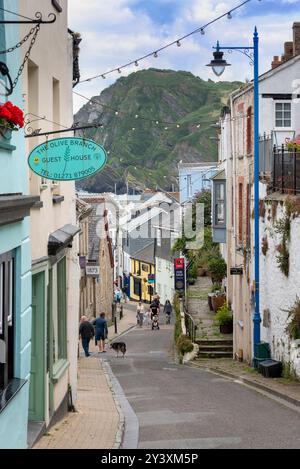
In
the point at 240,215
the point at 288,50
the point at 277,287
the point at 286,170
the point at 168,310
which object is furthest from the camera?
the point at 168,310

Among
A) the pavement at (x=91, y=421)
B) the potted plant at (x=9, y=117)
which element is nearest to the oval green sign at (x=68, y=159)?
the potted plant at (x=9, y=117)

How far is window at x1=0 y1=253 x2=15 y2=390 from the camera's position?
9875mm

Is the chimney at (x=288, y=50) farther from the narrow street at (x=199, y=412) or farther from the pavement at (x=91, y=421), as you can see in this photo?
the pavement at (x=91, y=421)

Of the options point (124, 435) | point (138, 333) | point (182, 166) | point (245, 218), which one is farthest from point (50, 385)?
point (182, 166)

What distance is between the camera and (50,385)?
14.1 m

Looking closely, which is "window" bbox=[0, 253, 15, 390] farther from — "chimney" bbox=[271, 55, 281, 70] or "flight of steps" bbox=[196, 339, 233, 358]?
"chimney" bbox=[271, 55, 281, 70]

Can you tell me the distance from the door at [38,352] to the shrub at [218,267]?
29613 mm

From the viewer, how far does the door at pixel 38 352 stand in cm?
1322

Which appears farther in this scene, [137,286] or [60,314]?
[137,286]

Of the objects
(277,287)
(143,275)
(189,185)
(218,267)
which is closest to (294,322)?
(277,287)

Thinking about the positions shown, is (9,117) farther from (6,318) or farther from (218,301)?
(218,301)

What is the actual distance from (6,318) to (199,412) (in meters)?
7.17

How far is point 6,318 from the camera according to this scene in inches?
395
